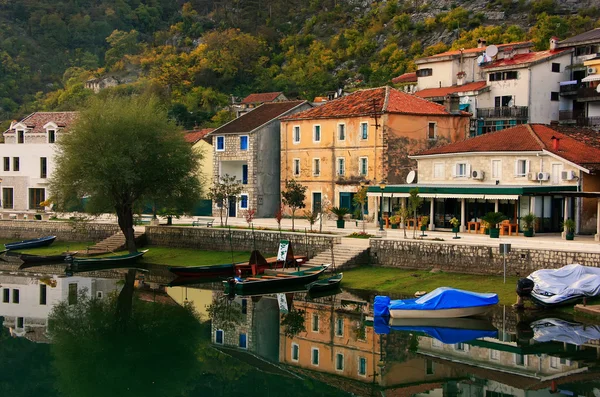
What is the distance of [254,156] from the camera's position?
198ft

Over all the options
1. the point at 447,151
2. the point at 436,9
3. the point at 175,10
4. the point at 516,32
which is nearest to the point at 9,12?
the point at 175,10

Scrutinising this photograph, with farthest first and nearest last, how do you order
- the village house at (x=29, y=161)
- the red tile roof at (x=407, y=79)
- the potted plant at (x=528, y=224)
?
the red tile roof at (x=407, y=79) → the village house at (x=29, y=161) → the potted plant at (x=528, y=224)

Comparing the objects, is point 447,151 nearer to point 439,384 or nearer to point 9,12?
Answer: point 439,384

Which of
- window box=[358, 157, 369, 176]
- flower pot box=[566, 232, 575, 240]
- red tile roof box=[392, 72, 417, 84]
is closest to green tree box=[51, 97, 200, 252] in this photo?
window box=[358, 157, 369, 176]

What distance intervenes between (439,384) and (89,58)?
138m

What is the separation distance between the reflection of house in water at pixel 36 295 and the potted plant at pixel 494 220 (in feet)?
60.1

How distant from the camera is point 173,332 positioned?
31.8 m

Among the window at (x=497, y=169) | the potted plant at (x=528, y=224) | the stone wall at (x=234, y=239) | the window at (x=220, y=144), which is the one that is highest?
the window at (x=220, y=144)

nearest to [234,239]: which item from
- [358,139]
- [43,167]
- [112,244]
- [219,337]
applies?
[112,244]

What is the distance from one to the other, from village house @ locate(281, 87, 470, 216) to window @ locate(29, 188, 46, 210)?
2232cm

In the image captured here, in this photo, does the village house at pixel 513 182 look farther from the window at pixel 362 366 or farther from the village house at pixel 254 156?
the window at pixel 362 366

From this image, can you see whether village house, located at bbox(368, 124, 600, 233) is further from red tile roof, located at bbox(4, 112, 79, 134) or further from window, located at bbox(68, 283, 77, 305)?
red tile roof, located at bbox(4, 112, 79, 134)

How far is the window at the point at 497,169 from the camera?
4716 cm

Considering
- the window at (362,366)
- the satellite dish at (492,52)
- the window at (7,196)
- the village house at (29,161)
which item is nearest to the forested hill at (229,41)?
the satellite dish at (492,52)
